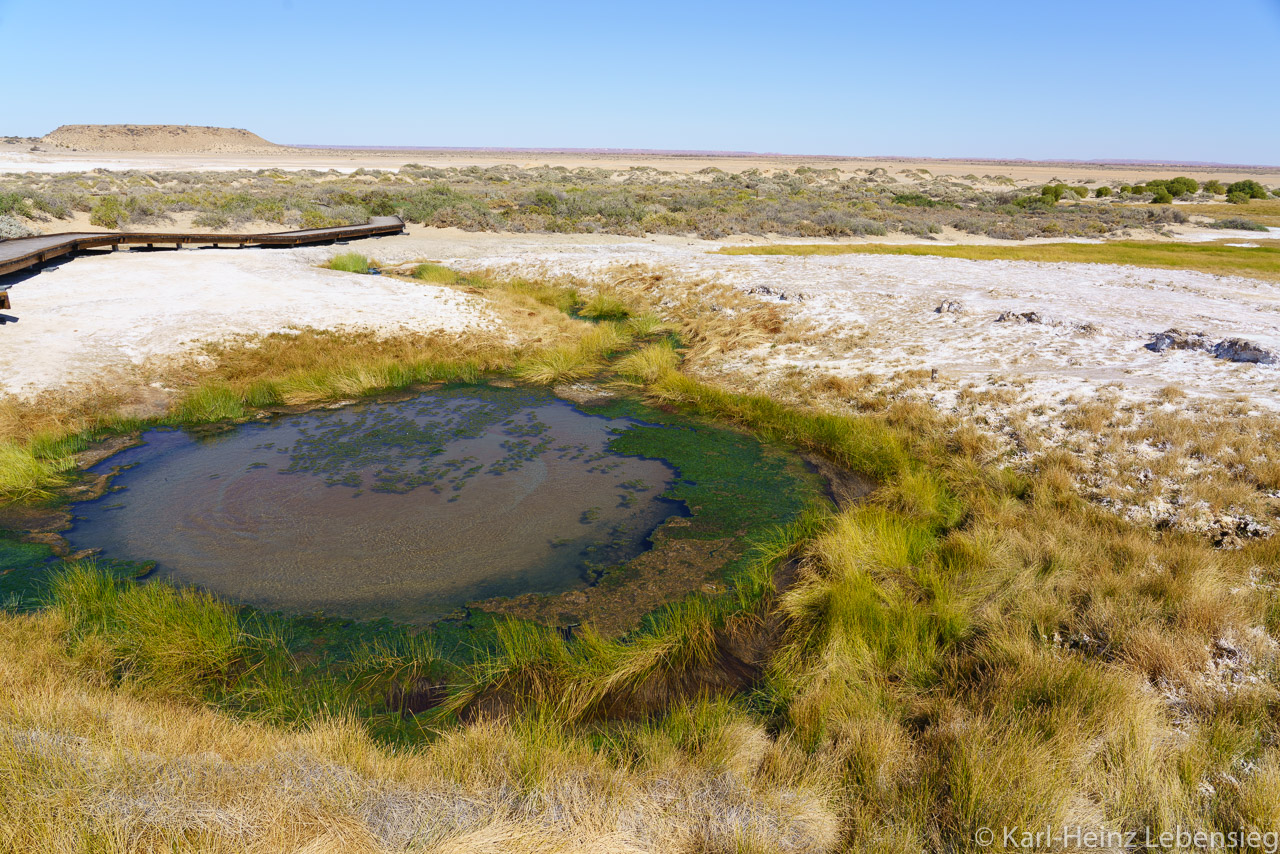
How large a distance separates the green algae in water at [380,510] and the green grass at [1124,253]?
1693 cm

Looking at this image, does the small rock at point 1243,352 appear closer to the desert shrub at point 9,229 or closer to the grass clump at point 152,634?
the grass clump at point 152,634

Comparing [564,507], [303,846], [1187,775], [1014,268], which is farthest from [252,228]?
[1187,775]

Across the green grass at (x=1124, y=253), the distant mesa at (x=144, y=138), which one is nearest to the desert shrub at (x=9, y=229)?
the green grass at (x=1124, y=253)

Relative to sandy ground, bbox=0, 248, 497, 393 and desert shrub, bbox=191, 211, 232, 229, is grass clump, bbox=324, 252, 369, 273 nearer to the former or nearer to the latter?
sandy ground, bbox=0, 248, 497, 393

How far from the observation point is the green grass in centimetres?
1988

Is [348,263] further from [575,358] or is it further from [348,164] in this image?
[348,164]

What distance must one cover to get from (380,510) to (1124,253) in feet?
88.2

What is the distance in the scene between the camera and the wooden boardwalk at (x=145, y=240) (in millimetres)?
15600

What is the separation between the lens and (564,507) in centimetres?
782

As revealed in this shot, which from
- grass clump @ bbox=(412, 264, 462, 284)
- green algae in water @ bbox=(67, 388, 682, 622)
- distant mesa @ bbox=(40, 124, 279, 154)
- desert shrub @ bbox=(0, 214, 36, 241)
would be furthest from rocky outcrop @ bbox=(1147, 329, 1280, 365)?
distant mesa @ bbox=(40, 124, 279, 154)

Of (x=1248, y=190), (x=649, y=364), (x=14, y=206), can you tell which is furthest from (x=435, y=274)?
(x=1248, y=190)

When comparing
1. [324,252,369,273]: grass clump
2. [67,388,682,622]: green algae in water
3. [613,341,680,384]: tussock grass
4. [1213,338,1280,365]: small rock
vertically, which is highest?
[324,252,369,273]: grass clump

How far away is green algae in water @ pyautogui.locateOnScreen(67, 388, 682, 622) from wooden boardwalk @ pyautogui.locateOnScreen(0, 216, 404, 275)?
1066cm

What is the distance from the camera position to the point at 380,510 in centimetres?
753
